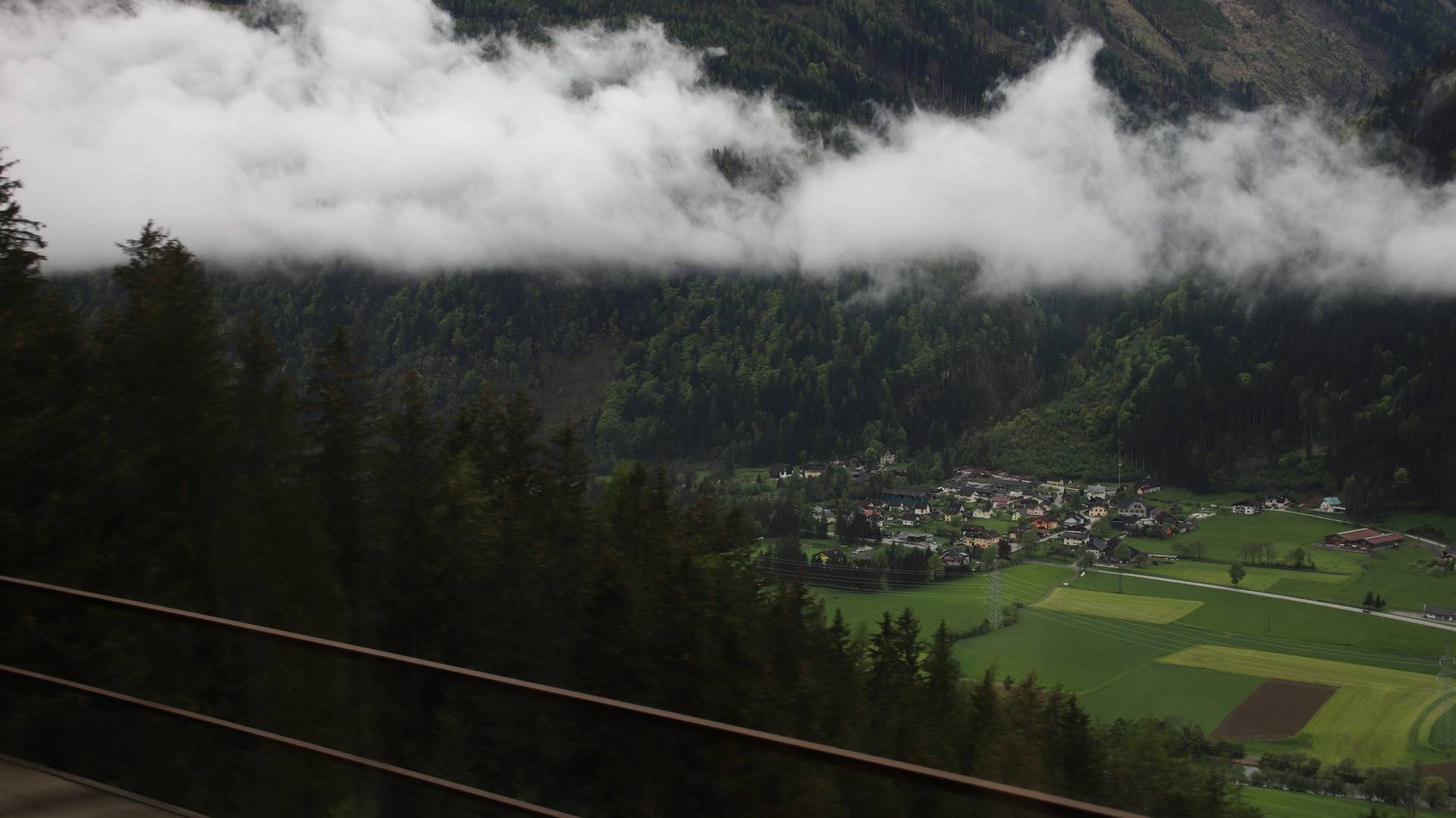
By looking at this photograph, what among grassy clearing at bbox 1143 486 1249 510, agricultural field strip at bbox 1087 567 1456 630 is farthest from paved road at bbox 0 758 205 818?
grassy clearing at bbox 1143 486 1249 510

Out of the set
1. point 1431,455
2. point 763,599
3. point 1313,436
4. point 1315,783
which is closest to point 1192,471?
point 1313,436

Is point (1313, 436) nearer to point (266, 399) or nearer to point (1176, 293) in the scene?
point (1176, 293)

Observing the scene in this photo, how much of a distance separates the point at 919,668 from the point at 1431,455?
126m

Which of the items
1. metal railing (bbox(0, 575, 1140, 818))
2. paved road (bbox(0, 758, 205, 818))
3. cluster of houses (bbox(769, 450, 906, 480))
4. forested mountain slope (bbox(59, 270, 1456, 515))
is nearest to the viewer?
metal railing (bbox(0, 575, 1140, 818))

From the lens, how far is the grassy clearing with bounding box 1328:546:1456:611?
8175 cm

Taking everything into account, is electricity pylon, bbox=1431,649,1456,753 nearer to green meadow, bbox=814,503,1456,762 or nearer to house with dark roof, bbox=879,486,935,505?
green meadow, bbox=814,503,1456,762

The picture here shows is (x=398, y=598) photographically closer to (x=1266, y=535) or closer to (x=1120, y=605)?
(x=1120, y=605)

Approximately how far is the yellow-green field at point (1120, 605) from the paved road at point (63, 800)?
258ft

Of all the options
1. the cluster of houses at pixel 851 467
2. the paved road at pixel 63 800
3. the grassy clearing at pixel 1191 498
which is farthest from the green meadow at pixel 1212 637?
the cluster of houses at pixel 851 467

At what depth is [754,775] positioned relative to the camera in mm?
3816

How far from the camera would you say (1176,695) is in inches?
2099

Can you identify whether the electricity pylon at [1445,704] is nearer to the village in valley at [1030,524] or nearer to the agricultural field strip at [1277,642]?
the agricultural field strip at [1277,642]

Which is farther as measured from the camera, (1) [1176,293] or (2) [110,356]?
(1) [1176,293]

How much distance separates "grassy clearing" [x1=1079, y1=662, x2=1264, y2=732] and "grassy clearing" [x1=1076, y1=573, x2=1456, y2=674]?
10245 mm
